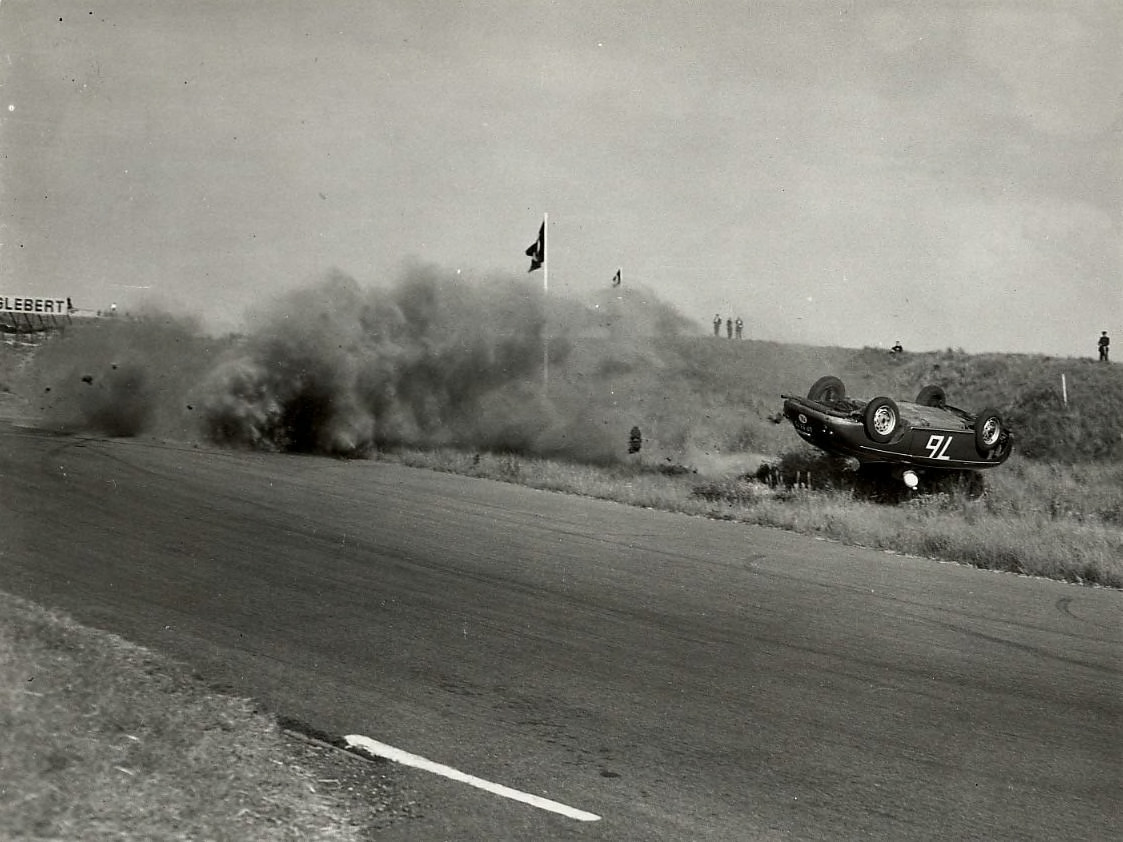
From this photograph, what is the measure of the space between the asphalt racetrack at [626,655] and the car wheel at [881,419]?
6.03 meters

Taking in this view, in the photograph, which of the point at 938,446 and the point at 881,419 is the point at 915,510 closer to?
the point at 881,419

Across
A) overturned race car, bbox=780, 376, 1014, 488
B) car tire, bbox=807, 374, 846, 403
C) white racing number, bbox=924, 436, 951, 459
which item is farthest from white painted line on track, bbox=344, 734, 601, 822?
car tire, bbox=807, 374, 846, 403

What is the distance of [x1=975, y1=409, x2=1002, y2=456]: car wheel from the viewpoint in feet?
64.4

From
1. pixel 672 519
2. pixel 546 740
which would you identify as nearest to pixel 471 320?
pixel 672 519

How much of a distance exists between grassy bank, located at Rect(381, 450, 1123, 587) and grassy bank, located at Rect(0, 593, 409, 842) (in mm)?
9861

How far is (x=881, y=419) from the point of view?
1850cm

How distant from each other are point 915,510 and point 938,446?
223 centimetres

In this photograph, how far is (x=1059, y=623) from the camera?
8.79 meters

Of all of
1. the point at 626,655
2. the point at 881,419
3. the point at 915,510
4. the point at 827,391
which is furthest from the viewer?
the point at 827,391

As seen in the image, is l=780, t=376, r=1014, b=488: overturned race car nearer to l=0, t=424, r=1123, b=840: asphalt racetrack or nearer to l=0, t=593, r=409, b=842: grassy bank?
l=0, t=424, r=1123, b=840: asphalt racetrack

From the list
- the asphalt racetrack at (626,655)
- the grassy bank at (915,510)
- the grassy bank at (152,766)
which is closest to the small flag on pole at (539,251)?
the grassy bank at (915,510)

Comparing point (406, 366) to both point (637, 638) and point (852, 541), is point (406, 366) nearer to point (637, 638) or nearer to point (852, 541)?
point (852, 541)

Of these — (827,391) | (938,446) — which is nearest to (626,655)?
(938,446)

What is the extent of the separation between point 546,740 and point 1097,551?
32.2 ft
